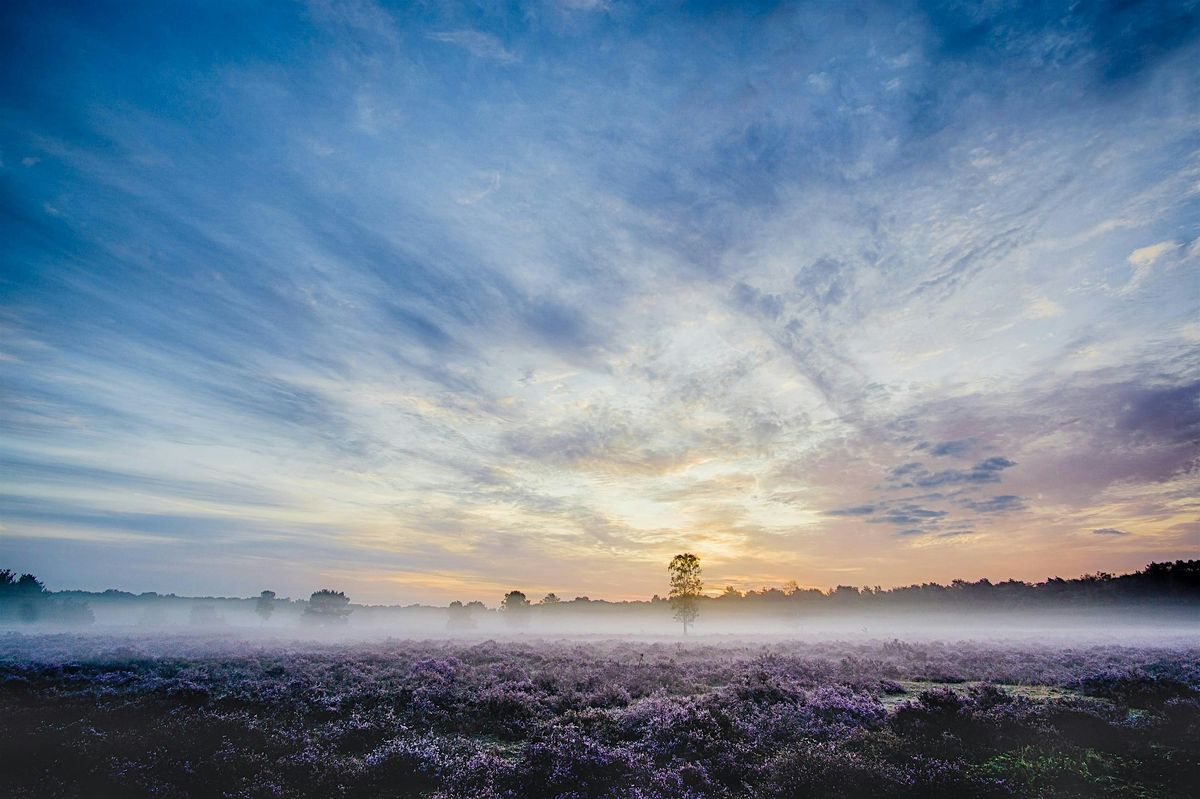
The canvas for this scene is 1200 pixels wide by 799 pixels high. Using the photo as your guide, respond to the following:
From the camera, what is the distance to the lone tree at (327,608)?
285ft

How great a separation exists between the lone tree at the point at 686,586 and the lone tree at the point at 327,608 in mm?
61555

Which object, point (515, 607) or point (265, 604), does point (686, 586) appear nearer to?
point (515, 607)

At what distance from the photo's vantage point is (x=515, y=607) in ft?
403

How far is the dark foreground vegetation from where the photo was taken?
918 centimetres

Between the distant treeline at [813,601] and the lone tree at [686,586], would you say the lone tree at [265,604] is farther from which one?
the lone tree at [686,586]

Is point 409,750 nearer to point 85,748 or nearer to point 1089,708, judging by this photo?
point 85,748

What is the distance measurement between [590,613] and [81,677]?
192 metres

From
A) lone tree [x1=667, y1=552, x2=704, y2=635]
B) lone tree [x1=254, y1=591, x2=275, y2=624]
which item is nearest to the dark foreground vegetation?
lone tree [x1=667, y1=552, x2=704, y2=635]

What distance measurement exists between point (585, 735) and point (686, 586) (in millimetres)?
69072

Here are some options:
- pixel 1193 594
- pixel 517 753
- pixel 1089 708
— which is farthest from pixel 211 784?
pixel 1193 594

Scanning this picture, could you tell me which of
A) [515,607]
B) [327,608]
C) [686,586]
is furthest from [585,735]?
[515,607]

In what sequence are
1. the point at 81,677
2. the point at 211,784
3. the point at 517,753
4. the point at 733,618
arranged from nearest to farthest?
the point at 211,784 → the point at 517,753 → the point at 81,677 → the point at 733,618

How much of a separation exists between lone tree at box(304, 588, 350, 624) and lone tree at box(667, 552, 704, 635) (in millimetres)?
61555

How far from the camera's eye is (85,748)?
35.1ft
